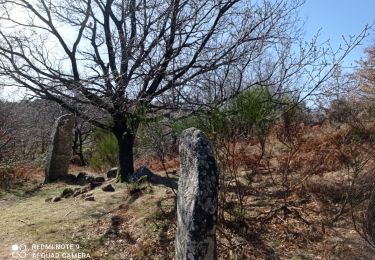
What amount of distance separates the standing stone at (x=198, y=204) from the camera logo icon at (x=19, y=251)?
2.41m

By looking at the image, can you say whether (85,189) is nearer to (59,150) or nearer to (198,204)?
(59,150)

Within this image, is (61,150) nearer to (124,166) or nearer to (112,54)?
(124,166)

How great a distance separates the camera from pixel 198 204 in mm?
4055

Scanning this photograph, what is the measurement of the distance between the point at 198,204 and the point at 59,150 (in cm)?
806

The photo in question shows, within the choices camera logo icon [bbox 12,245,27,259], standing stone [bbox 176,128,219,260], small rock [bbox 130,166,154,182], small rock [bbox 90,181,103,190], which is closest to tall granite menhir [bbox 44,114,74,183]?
small rock [bbox 90,181,103,190]

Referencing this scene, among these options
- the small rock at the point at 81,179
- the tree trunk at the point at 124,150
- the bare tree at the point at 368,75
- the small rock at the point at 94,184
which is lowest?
the small rock at the point at 94,184

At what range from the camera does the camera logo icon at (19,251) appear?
5.68m

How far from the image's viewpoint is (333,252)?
4773 mm

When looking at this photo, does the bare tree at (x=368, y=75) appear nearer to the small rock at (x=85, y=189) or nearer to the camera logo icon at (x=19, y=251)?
the small rock at (x=85, y=189)

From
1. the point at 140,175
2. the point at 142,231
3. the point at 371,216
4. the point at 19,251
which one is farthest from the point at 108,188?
the point at 371,216

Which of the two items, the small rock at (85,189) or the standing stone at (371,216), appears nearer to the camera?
the standing stone at (371,216)

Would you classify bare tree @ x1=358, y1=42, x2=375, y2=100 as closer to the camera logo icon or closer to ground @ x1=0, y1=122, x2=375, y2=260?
ground @ x1=0, y1=122, x2=375, y2=260

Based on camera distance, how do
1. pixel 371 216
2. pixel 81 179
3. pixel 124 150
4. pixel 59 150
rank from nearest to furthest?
pixel 371 216
pixel 124 150
pixel 81 179
pixel 59 150

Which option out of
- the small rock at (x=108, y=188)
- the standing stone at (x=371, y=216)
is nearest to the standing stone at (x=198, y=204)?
the standing stone at (x=371, y=216)
